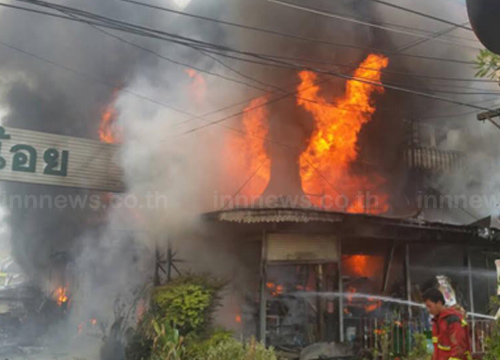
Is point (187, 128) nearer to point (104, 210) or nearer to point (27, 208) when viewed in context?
point (104, 210)

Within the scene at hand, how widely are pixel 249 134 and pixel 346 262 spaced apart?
510cm

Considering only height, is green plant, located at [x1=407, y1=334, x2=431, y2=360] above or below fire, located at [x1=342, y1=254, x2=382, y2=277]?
below

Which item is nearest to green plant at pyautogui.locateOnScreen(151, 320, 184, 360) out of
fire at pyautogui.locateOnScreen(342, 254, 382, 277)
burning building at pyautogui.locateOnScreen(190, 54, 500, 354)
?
burning building at pyautogui.locateOnScreen(190, 54, 500, 354)

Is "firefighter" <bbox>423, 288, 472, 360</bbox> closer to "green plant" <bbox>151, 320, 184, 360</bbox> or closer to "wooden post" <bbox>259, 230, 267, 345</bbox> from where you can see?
"green plant" <bbox>151, 320, 184, 360</bbox>

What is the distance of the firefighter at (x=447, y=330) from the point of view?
4.71m

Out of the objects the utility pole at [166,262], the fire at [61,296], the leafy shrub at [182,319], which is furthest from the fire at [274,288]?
the fire at [61,296]

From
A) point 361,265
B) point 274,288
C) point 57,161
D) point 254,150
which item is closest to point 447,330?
point 274,288

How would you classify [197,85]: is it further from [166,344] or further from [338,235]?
[166,344]

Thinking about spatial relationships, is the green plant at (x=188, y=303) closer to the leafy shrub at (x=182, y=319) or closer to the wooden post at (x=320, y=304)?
the leafy shrub at (x=182, y=319)

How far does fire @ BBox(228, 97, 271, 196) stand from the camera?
1438 cm

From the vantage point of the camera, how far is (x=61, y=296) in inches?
651

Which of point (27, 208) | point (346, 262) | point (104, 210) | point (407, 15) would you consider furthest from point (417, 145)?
point (27, 208)

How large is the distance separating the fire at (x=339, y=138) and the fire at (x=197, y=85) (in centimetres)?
312

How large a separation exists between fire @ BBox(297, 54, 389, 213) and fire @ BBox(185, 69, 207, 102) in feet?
10.3
